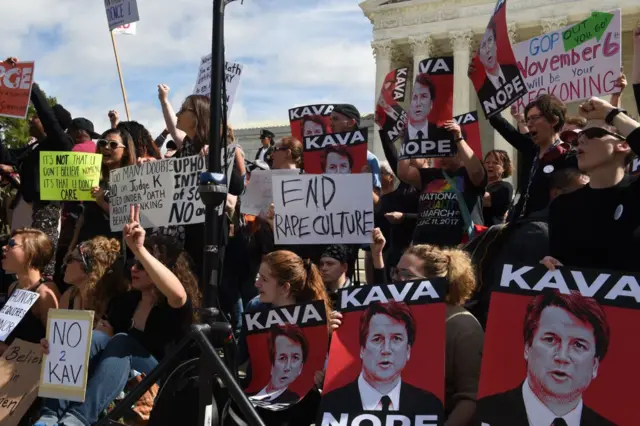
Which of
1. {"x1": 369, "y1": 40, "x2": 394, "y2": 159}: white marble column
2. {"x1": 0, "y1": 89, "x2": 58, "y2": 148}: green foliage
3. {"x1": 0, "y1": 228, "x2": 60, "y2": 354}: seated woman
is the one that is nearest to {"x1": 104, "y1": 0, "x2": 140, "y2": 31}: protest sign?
{"x1": 0, "y1": 228, "x2": 60, "y2": 354}: seated woman

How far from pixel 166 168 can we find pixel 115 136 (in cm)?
128

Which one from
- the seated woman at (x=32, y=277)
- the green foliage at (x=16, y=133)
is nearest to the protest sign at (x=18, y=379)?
the seated woman at (x=32, y=277)

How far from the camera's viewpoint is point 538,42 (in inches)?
245

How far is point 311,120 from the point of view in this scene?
22.9 ft

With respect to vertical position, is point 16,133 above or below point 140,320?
above

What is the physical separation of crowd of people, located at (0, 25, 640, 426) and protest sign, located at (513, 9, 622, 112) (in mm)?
252

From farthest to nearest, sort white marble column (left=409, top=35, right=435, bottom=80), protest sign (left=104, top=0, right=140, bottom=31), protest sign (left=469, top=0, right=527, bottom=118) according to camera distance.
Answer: white marble column (left=409, top=35, right=435, bottom=80)
protest sign (left=104, top=0, right=140, bottom=31)
protest sign (left=469, top=0, right=527, bottom=118)

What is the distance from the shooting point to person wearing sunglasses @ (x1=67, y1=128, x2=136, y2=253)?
576cm

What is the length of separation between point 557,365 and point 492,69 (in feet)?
10.5

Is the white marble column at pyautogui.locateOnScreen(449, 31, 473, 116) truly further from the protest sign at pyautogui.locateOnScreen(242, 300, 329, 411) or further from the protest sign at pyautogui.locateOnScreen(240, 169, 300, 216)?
the protest sign at pyautogui.locateOnScreen(242, 300, 329, 411)

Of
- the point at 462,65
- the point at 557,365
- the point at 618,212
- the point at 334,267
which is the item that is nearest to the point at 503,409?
the point at 557,365

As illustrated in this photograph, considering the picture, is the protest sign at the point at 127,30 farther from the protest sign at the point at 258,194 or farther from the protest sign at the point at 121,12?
the protest sign at the point at 258,194

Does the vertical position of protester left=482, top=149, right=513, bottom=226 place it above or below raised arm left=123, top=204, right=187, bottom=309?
above

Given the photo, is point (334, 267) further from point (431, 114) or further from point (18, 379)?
point (18, 379)
